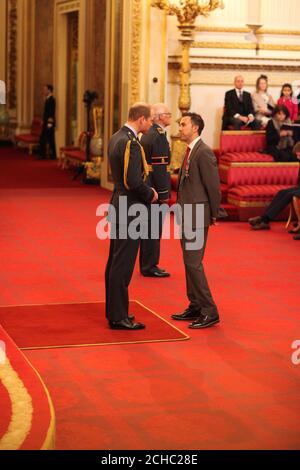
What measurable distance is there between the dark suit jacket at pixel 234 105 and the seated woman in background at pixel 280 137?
895 millimetres

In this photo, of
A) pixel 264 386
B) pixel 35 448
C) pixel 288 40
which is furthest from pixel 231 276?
pixel 288 40

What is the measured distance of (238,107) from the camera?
14.9 m

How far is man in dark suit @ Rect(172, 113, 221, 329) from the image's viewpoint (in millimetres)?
7223

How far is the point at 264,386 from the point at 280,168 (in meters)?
8.15

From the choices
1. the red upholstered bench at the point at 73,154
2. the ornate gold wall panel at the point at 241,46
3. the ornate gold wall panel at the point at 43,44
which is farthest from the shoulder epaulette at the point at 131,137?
the ornate gold wall panel at the point at 43,44

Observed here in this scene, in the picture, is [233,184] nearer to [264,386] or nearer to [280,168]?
[280,168]

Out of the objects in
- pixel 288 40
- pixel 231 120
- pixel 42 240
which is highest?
pixel 288 40

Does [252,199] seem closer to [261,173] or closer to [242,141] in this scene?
[261,173]

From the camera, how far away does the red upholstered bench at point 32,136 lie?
23.6 m

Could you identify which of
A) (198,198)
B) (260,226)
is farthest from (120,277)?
(260,226)

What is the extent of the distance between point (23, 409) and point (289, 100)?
35.8 feet

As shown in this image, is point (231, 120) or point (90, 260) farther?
point (231, 120)

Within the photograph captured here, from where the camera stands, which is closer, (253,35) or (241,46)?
(241,46)

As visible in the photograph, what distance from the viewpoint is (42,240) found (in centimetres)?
1122
